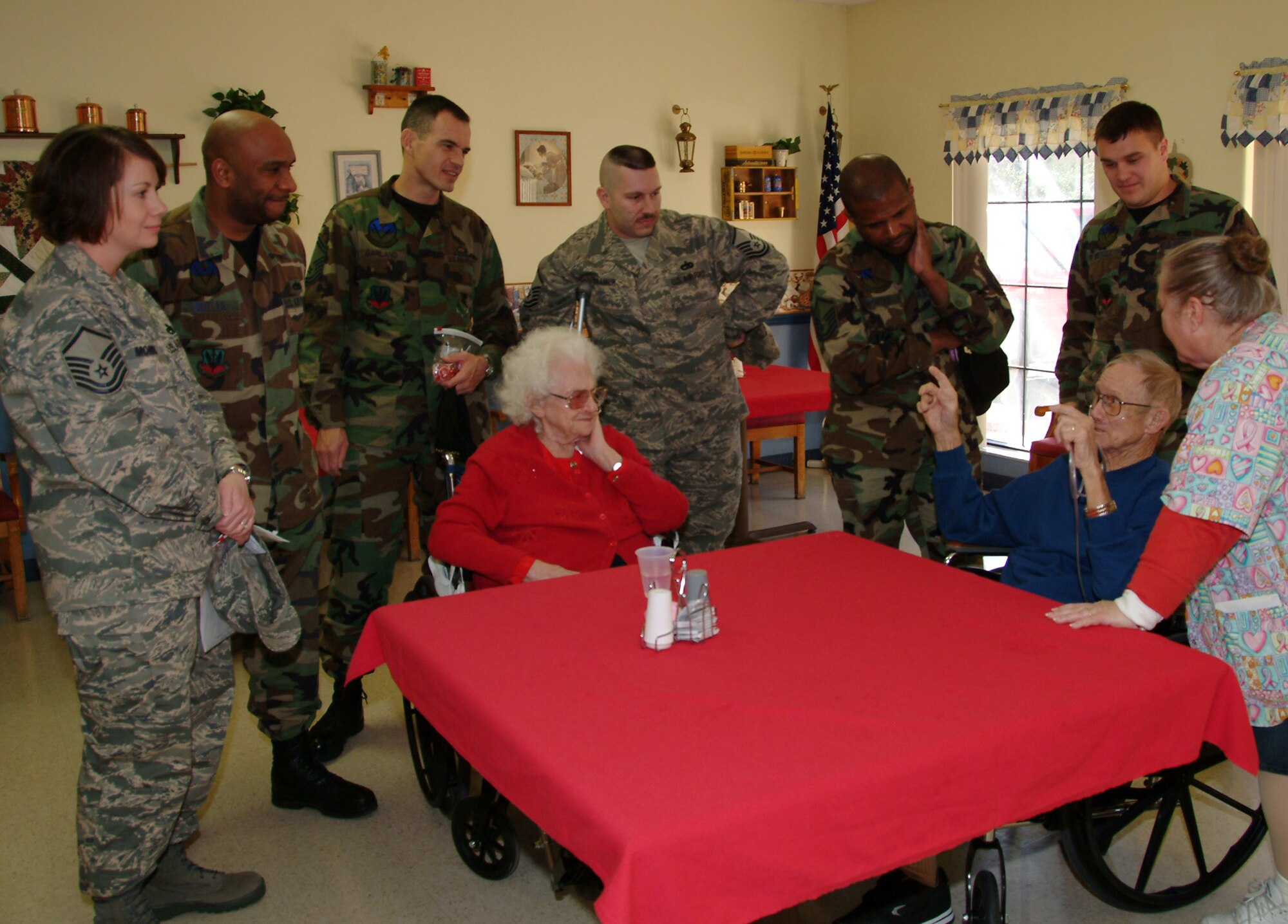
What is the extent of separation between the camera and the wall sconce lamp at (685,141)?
7.11 meters

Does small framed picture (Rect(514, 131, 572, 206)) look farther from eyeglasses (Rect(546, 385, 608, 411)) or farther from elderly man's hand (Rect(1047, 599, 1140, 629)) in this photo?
elderly man's hand (Rect(1047, 599, 1140, 629))

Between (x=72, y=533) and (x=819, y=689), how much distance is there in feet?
4.65

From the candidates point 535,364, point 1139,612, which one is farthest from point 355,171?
point 1139,612

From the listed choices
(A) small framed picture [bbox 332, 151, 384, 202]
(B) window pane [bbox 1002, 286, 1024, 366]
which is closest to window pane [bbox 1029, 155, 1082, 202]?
(B) window pane [bbox 1002, 286, 1024, 366]

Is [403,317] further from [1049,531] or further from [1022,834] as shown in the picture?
[1022,834]

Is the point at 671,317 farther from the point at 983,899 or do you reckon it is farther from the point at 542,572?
the point at 983,899

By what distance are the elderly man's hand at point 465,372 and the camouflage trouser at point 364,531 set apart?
24 cm

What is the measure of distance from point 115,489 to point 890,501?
2.08 metres

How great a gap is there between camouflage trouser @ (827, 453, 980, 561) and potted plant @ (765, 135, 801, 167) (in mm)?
4763

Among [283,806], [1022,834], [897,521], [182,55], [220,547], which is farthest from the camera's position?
[182,55]

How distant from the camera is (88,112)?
5.28 m

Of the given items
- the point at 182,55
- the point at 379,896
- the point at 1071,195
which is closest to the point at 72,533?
the point at 379,896

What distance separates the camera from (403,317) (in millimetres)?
3246

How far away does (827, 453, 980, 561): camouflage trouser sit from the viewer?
10.5ft
